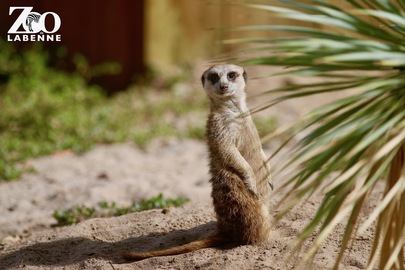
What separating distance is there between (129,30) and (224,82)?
17.2 ft

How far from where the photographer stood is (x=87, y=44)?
28.5 ft

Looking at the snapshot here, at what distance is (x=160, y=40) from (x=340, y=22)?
21.2 feet

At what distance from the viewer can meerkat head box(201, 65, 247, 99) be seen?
3.51 metres

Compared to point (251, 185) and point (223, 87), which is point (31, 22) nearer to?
point (223, 87)

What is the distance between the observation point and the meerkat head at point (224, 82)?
3.51m

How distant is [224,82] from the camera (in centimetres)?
351

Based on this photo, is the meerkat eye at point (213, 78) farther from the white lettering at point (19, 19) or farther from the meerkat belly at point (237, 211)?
the white lettering at point (19, 19)

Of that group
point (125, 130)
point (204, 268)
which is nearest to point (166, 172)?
point (125, 130)

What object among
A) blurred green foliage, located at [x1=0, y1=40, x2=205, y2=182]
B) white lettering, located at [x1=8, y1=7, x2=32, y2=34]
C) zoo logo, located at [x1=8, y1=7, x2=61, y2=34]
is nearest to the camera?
blurred green foliage, located at [x1=0, y1=40, x2=205, y2=182]

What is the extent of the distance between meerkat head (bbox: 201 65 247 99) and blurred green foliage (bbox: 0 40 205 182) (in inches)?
109

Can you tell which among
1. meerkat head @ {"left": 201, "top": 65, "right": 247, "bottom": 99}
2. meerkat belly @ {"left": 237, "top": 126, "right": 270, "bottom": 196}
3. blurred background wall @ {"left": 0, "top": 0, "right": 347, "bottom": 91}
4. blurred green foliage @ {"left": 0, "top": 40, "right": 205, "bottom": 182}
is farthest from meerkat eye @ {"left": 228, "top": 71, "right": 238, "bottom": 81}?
blurred background wall @ {"left": 0, "top": 0, "right": 347, "bottom": 91}

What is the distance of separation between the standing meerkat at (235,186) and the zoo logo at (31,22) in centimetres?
493

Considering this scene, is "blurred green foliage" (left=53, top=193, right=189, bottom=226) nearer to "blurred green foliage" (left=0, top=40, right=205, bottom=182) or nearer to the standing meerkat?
the standing meerkat

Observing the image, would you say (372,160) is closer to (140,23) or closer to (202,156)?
(202,156)
